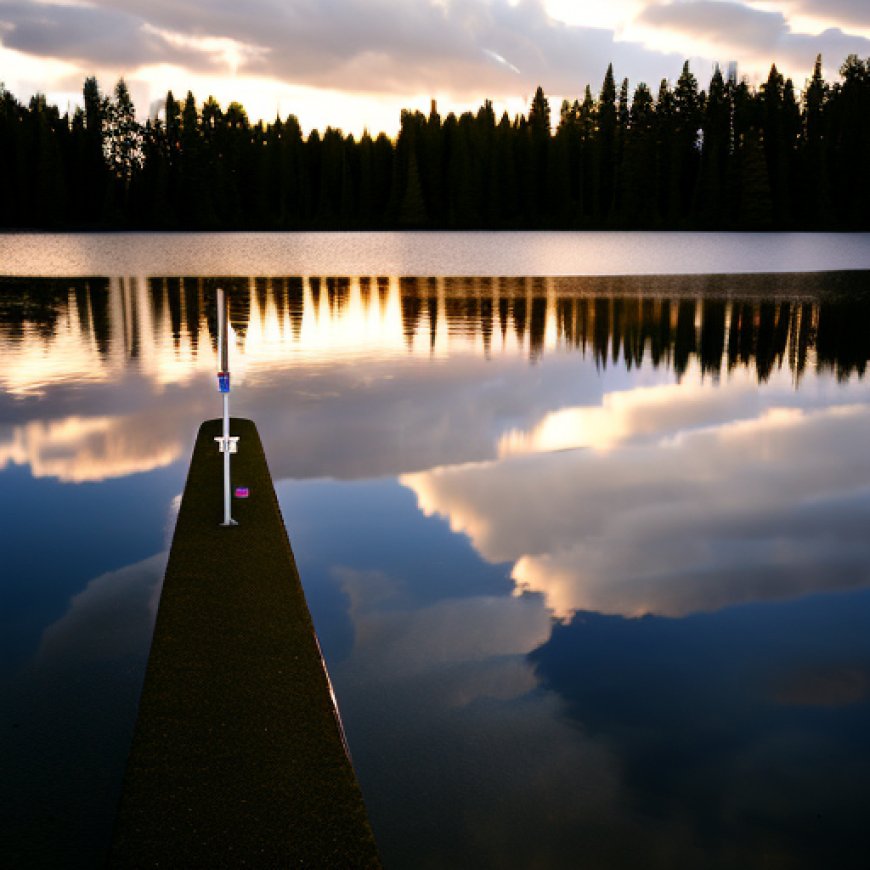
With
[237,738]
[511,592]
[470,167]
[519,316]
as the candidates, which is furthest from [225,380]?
[470,167]

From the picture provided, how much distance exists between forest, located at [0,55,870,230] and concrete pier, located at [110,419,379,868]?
6004 inches

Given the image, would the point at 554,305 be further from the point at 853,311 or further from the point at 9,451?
the point at 9,451

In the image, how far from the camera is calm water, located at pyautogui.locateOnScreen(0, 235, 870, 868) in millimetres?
5285

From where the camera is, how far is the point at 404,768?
5.61 meters

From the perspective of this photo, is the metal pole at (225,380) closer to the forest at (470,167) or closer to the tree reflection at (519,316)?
the tree reflection at (519,316)

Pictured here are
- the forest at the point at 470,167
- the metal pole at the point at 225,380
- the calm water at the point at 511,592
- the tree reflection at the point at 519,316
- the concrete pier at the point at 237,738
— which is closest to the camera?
the concrete pier at the point at 237,738

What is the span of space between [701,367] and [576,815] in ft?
61.2

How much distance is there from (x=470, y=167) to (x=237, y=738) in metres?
167

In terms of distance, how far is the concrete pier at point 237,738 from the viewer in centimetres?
439

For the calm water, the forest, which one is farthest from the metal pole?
the forest

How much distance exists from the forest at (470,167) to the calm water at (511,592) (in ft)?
459

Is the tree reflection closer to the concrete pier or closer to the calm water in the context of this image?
the calm water

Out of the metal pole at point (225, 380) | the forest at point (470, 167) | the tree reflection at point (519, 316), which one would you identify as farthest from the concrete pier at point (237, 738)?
the forest at point (470, 167)

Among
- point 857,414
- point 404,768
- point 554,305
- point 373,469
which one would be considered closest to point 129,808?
point 404,768
